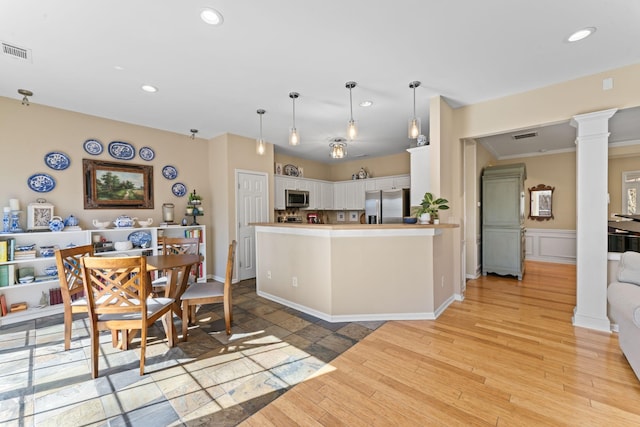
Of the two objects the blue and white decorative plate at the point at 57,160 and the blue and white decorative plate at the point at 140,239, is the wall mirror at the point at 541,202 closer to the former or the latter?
the blue and white decorative plate at the point at 140,239

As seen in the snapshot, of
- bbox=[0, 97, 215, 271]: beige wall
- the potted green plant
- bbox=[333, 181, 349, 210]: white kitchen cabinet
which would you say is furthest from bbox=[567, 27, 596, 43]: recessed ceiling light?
bbox=[0, 97, 215, 271]: beige wall

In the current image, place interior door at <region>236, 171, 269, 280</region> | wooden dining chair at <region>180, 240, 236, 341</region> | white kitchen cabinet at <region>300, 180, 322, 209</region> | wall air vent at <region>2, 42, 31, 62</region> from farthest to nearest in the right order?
1. white kitchen cabinet at <region>300, 180, 322, 209</region>
2. interior door at <region>236, 171, 269, 280</region>
3. wooden dining chair at <region>180, 240, 236, 341</region>
4. wall air vent at <region>2, 42, 31, 62</region>

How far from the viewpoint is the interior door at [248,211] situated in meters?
4.83

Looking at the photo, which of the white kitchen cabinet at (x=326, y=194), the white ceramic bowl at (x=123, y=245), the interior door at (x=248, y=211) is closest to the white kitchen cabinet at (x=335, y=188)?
the white kitchen cabinet at (x=326, y=194)

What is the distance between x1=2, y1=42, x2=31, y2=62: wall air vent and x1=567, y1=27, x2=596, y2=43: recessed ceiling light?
15.3 feet

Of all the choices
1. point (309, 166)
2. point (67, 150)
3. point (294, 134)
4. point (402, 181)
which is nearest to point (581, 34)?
point (294, 134)

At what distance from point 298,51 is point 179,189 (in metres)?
3.42

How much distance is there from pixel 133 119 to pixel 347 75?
10.9 feet

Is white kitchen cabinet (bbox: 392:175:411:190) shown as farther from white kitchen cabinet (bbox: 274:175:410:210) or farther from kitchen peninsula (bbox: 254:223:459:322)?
kitchen peninsula (bbox: 254:223:459:322)

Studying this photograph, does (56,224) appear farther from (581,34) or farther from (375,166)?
(375,166)

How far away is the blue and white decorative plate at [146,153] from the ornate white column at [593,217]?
5762mm

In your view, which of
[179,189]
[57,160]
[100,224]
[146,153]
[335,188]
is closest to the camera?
[57,160]

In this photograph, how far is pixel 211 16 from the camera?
1.88 meters

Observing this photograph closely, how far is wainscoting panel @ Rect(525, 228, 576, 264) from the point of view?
5820 millimetres
